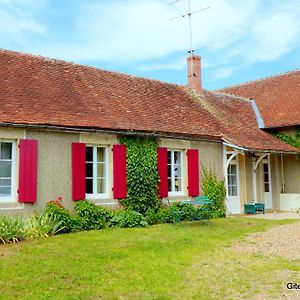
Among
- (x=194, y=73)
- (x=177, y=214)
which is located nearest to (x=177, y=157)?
(x=177, y=214)

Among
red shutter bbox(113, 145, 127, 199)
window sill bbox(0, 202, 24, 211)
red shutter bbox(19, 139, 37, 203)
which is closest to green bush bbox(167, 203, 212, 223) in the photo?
red shutter bbox(113, 145, 127, 199)

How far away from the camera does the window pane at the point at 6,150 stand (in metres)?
11.1

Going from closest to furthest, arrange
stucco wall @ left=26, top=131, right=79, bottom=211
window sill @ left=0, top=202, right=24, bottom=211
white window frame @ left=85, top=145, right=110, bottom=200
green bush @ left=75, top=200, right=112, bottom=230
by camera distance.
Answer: window sill @ left=0, top=202, right=24, bottom=211 → stucco wall @ left=26, top=131, right=79, bottom=211 → green bush @ left=75, top=200, right=112, bottom=230 → white window frame @ left=85, top=145, right=110, bottom=200

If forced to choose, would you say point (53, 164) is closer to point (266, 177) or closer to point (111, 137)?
point (111, 137)

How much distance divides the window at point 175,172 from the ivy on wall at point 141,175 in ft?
3.10

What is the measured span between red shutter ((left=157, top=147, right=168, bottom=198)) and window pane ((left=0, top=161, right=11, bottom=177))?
499 centimetres

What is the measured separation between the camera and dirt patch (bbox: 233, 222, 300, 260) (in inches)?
324

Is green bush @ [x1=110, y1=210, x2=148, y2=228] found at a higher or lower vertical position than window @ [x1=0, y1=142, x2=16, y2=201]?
lower

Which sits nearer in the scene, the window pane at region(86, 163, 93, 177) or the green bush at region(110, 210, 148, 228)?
the green bush at region(110, 210, 148, 228)

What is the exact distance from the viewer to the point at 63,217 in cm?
1118

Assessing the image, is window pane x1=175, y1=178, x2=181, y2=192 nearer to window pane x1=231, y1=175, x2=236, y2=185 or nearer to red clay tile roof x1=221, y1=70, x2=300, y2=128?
window pane x1=231, y1=175, x2=236, y2=185

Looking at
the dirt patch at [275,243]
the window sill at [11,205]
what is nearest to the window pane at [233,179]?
the dirt patch at [275,243]

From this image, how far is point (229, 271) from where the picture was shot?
6.72 metres

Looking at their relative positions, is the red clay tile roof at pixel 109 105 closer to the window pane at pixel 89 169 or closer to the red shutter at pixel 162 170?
the red shutter at pixel 162 170
